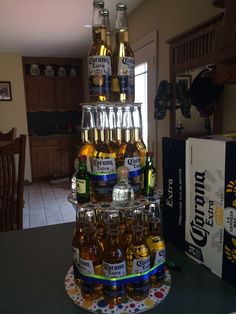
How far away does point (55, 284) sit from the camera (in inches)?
29.4

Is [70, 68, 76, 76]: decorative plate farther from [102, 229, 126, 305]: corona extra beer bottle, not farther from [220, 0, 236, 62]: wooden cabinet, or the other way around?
[102, 229, 126, 305]: corona extra beer bottle

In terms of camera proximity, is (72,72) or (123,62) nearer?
(123,62)

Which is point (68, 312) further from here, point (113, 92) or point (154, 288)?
point (113, 92)

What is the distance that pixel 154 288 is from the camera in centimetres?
72

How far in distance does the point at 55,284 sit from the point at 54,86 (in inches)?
193

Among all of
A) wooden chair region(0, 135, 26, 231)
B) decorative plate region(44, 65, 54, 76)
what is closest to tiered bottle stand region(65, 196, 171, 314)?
wooden chair region(0, 135, 26, 231)

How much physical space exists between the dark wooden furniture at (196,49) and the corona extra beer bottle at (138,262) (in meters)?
1.11

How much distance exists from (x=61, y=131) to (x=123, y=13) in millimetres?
5051

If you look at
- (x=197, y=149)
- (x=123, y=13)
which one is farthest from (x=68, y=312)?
(x=123, y=13)

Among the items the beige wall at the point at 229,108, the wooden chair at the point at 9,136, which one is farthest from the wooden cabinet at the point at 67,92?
the beige wall at the point at 229,108

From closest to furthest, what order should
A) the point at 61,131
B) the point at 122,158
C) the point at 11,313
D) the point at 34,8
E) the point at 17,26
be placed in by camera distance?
the point at 11,313, the point at 122,158, the point at 34,8, the point at 17,26, the point at 61,131

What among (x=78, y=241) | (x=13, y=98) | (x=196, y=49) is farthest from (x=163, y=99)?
(x=13, y=98)

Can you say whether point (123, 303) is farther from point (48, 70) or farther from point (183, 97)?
point (48, 70)

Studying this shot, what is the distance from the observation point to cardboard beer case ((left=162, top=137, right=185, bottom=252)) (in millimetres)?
827
